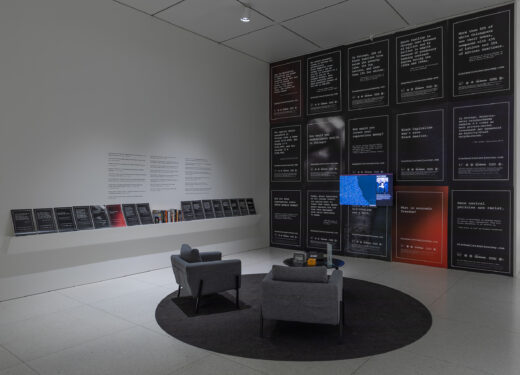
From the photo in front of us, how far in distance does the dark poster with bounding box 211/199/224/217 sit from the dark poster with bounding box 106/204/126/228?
1910 mm

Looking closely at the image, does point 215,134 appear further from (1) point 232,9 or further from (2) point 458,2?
(2) point 458,2

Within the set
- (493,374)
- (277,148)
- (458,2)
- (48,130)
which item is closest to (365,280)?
(493,374)

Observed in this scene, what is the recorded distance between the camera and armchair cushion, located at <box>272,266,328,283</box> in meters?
3.54

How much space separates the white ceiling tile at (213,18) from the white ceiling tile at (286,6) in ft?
0.62

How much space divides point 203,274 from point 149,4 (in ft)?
13.8

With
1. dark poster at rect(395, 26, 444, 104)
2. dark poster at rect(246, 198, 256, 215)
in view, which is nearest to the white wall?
dark poster at rect(246, 198, 256, 215)

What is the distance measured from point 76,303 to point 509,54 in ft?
22.7

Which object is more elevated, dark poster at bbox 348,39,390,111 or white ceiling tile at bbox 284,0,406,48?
white ceiling tile at bbox 284,0,406,48

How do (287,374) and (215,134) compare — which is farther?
(215,134)

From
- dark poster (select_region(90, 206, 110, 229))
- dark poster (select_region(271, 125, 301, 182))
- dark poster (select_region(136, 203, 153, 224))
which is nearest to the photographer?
dark poster (select_region(90, 206, 110, 229))

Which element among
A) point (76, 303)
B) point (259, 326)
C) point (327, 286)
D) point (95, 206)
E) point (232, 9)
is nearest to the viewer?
point (327, 286)

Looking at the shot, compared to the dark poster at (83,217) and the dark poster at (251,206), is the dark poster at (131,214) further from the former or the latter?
the dark poster at (251,206)

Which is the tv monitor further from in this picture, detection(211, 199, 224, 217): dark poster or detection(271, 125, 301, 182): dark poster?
detection(211, 199, 224, 217): dark poster

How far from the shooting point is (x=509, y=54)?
226 inches
